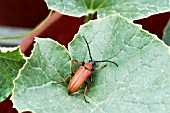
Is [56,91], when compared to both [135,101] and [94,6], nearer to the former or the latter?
[135,101]

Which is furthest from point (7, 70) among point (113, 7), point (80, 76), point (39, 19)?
point (39, 19)

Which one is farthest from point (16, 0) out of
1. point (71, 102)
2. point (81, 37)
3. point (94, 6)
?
point (71, 102)

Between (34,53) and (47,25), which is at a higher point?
(34,53)

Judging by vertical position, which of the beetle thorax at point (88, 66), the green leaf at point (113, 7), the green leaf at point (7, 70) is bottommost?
the green leaf at point (7, 70)

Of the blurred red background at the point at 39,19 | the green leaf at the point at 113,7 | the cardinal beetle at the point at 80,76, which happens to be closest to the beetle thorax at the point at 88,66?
the cardinal beetle at the point at 80,76

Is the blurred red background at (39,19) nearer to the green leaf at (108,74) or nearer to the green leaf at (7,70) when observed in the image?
the green leaf at (7,70)

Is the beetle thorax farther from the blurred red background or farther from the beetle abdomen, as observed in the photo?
the blurred red background
